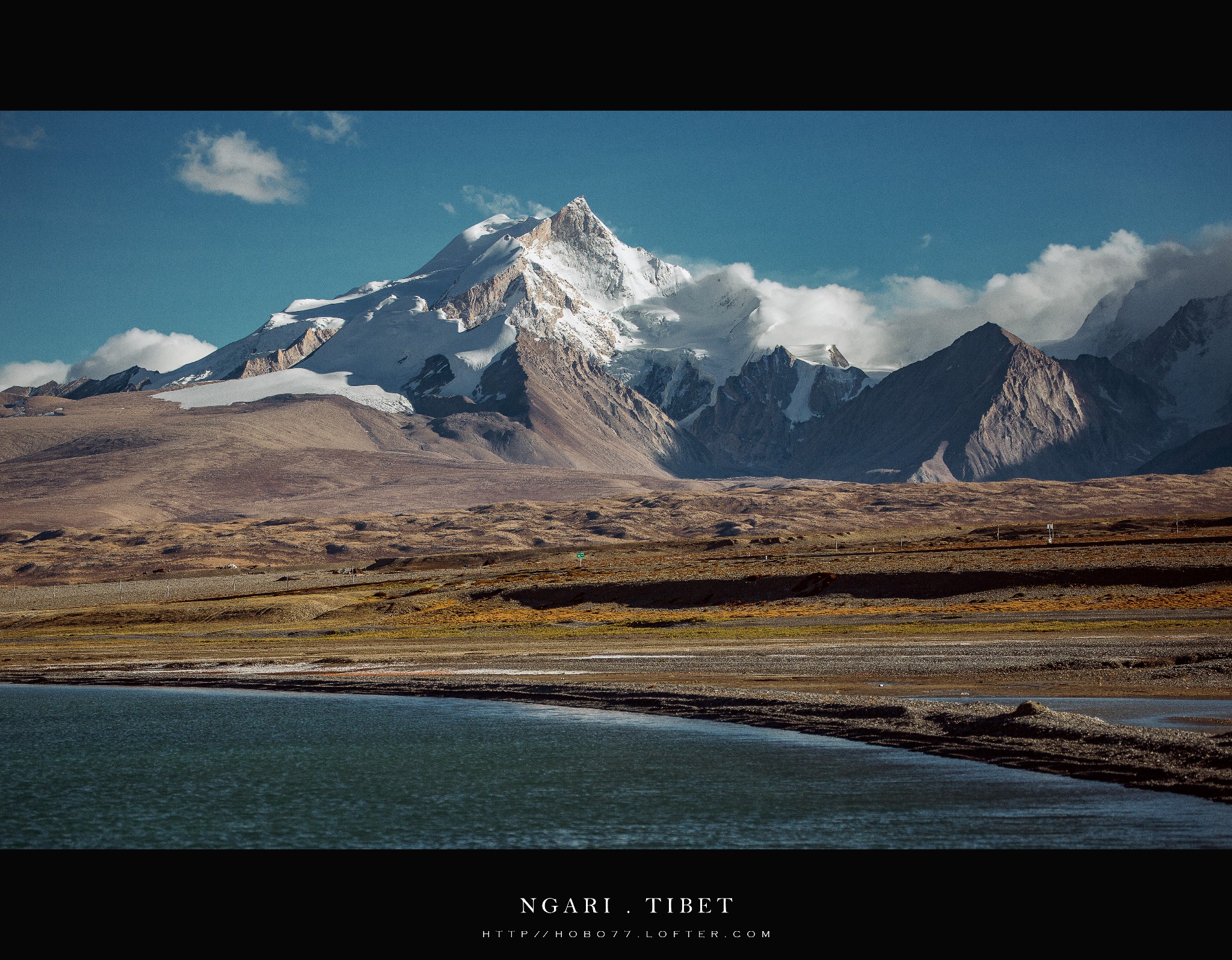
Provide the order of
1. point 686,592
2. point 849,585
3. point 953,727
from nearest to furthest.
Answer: point 953,727 → point 849,585 → point 686,592

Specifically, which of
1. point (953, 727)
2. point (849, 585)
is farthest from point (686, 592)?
point (953, 727)

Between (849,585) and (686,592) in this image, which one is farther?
(686,592)

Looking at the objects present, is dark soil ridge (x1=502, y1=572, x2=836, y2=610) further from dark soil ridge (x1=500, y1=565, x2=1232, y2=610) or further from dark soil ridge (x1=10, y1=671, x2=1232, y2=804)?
dark soil ridge (x1=10, y1=671, x2=1232, y2=804)

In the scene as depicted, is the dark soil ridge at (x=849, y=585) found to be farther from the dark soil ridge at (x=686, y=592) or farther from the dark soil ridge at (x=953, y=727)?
the dark soil ridge at (x=953, y=727)

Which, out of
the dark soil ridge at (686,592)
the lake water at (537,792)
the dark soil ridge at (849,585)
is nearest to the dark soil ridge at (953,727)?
the lake water at (537,792)

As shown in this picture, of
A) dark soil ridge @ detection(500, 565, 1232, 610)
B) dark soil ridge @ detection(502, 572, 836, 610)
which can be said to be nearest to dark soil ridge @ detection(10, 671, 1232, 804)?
dark soil ridge @ detection(502, 572, 836, 610)

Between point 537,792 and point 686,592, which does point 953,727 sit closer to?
point 537,792
